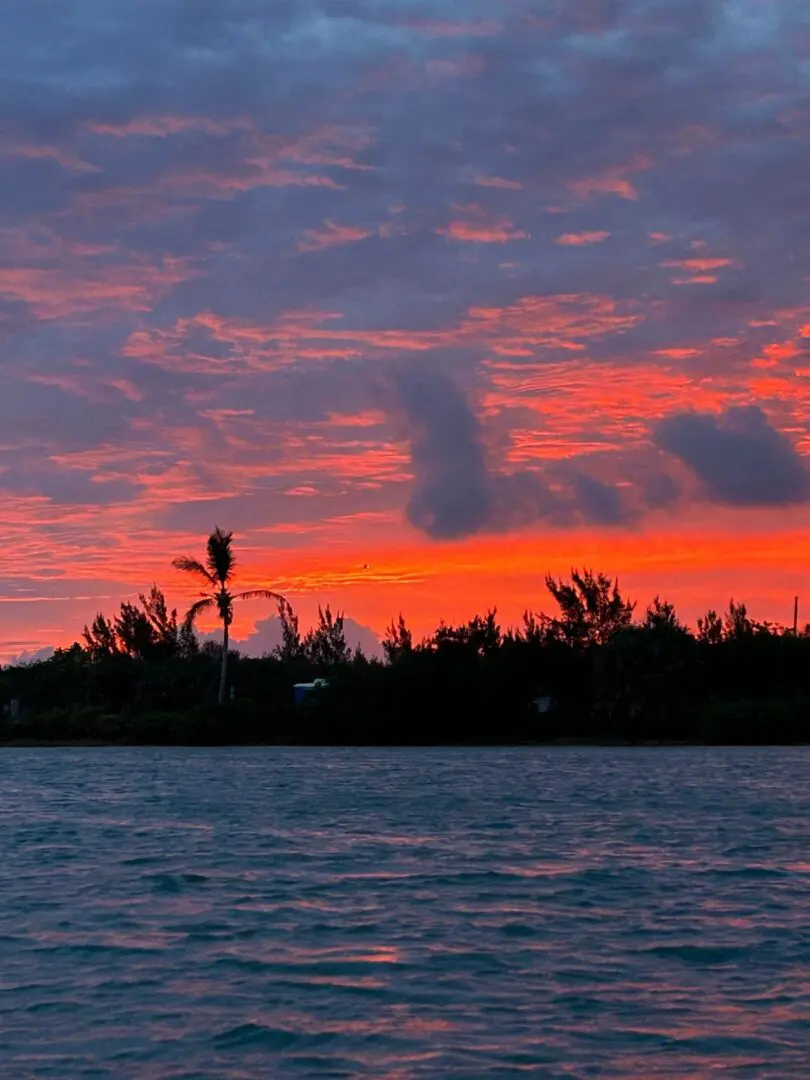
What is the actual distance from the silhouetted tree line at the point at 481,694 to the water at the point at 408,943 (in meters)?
57.7

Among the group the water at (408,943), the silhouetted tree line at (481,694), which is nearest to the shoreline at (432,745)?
the silhouetted tree line at (481,694)

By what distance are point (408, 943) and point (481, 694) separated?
78.9 m

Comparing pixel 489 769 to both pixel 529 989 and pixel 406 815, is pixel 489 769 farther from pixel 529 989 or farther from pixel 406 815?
pixel 529 989

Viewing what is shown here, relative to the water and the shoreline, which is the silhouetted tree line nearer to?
the shoreline

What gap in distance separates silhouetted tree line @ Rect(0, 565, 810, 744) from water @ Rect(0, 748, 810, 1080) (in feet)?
189

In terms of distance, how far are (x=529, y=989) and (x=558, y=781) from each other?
38.7 meters

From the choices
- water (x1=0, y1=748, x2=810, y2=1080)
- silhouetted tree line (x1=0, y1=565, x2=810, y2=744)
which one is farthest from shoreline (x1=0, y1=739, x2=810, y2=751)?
water (x1=0, y1=748, x2=810, y2=1080)

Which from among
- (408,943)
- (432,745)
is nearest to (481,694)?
(432,745)

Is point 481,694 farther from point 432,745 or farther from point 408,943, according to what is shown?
point 408,943

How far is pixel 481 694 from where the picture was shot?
95812mm

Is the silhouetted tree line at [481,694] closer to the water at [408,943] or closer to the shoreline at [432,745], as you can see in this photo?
the shoreline at [432,745]

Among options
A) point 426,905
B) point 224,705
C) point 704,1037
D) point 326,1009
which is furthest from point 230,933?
point 224,705

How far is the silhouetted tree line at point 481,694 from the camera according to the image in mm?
95875

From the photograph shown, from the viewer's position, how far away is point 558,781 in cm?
5284
